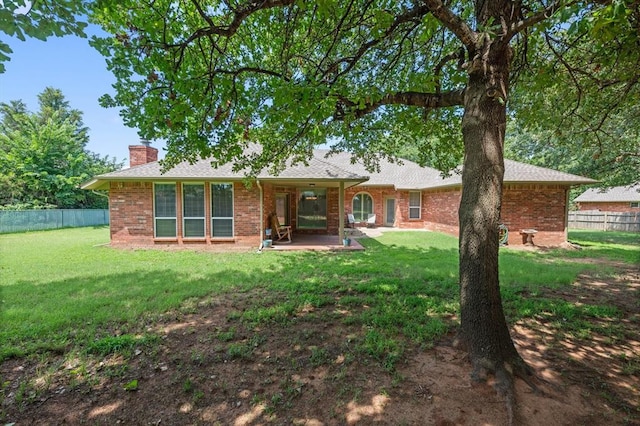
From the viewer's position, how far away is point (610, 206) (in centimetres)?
2764

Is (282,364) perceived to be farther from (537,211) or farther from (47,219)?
(47,219)

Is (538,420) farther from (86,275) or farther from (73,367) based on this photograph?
(86,275)

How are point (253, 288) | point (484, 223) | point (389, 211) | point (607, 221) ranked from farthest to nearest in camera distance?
1. point (607, 221)
2. point (389, 211)
3. point (253, 288)
4. point (484, 223)

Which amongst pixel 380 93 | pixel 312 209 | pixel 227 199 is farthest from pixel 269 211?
pixel 380 93

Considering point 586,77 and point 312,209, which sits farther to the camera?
point 312,209

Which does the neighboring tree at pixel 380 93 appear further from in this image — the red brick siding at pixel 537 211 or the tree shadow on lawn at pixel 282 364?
the red brick siding at pixel 537 211

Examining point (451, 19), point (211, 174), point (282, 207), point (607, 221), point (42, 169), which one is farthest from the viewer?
point (42, 169)

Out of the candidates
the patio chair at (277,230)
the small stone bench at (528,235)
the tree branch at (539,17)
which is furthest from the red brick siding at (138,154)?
Result: the small stone bench at (528,235)

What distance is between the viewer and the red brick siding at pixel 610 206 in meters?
26.3

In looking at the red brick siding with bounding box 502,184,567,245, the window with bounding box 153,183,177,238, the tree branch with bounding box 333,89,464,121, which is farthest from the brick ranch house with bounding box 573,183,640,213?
the window with bounding box 153,183,177,238

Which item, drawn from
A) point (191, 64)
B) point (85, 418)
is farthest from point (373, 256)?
point (85, 418)

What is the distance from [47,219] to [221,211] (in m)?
16.0

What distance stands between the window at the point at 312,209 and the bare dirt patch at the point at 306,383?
36.8ft

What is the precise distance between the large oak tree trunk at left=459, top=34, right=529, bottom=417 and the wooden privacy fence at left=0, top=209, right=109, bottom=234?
22.5 metres
